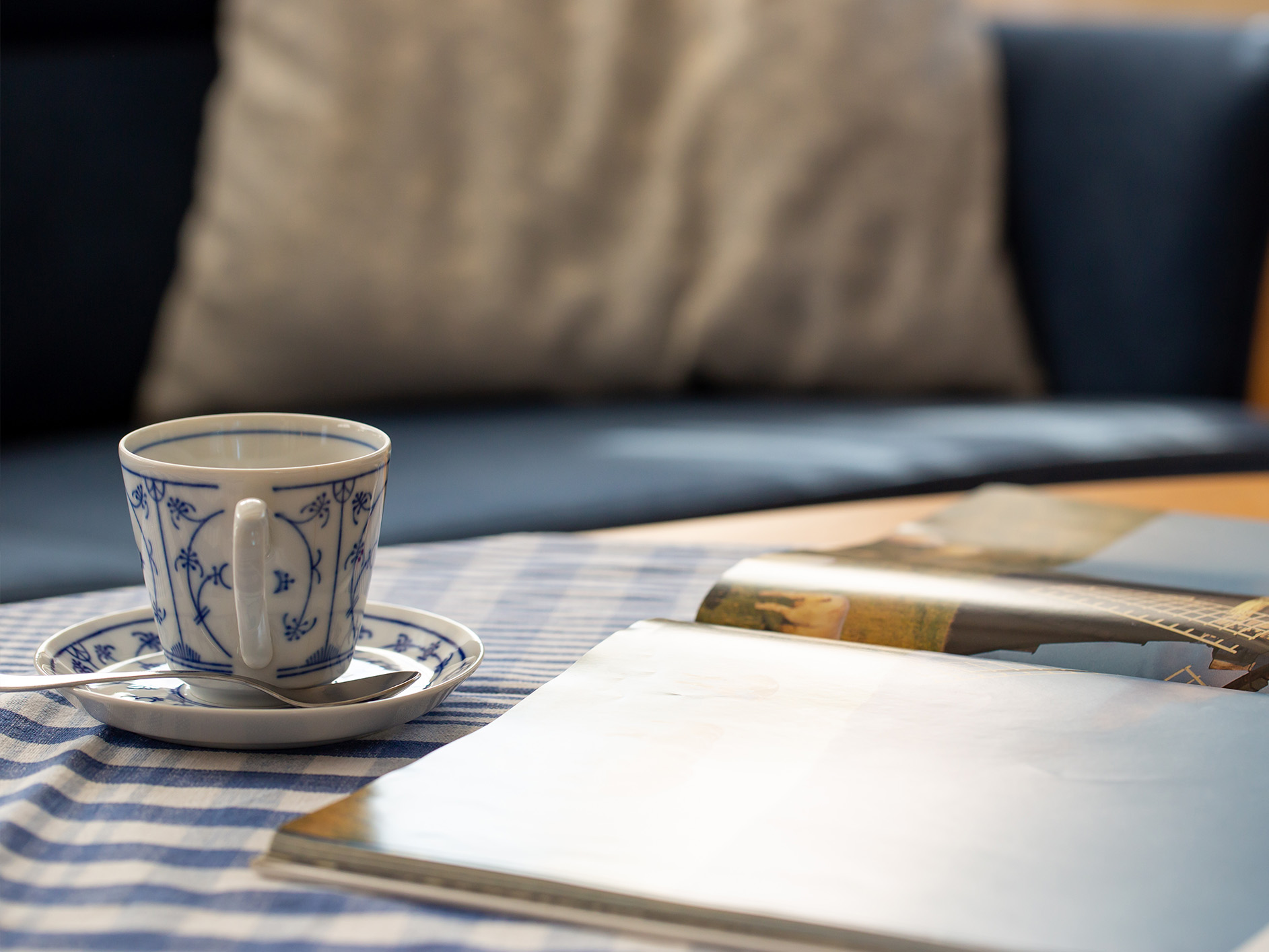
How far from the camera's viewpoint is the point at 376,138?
4.29ft

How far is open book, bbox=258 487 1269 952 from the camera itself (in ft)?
0.99

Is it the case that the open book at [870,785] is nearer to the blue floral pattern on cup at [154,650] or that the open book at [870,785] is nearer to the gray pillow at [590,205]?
the blue floral pattern on cup at [154,650]

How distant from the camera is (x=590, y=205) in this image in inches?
55.3

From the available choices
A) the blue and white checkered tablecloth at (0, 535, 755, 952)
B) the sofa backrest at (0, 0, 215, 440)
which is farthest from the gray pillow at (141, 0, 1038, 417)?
the blue and white checkered tablecloth at (0, 535, 755, 952)

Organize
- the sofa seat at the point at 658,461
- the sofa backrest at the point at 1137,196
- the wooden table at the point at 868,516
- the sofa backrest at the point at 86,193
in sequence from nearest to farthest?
the wooden table at the point at 868,516
the sofa seat at the point at 658,461
the sofa backrest at the point at 86,193
the sofa backrest at the point at 1137,196

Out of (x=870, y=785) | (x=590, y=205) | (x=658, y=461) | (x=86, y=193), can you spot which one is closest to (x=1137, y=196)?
(x=590, y=205)

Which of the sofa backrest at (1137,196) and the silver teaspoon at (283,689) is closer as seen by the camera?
the silver teaspoon at (283,689)

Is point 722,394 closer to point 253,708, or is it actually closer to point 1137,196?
point 1137,196

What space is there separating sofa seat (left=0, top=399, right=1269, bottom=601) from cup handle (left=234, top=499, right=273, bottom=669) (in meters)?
0.43

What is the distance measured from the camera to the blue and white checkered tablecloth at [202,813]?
0.31 m

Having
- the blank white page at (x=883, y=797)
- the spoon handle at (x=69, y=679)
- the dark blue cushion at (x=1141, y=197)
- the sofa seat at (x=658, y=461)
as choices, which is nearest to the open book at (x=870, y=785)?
the blank white page at (x=883, y=797)

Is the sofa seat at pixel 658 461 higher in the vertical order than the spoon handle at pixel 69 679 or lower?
lower

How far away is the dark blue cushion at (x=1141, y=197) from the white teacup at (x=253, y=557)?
4.19 feet

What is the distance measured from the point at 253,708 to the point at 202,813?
64 millimetres
